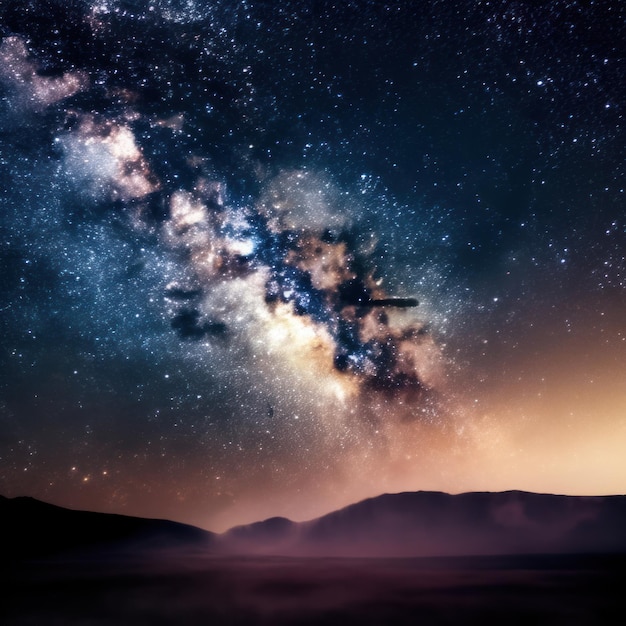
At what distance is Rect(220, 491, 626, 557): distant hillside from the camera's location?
6894 centimetres

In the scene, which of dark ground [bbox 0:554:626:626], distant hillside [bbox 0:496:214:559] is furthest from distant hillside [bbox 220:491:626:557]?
dark ground [bbox 0:554:626:626]

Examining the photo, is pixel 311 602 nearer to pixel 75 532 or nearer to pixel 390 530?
pixel 75 532

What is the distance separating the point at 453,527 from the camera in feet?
303

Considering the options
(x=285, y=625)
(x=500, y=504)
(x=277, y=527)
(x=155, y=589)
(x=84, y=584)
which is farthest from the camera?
(x=277, y=527)

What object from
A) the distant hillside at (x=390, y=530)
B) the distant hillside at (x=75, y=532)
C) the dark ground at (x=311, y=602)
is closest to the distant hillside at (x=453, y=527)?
the distant hillside at (x=390, y=530)

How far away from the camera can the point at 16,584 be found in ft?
51.4

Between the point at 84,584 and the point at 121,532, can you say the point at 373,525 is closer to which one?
the point at 121,532

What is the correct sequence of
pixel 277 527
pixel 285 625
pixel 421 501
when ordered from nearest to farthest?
pixel 285 625, pixel 421 501, pixel 277 527

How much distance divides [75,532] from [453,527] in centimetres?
7556

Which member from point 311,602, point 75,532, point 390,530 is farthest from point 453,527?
point 311,602

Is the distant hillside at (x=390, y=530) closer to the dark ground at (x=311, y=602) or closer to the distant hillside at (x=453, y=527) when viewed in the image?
the distant hillside at (x=453, y=527)

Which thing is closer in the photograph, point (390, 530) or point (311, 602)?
point (311, 602)

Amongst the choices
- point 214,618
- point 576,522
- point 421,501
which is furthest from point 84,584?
point 421,501

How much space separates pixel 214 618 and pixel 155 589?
5647mm
